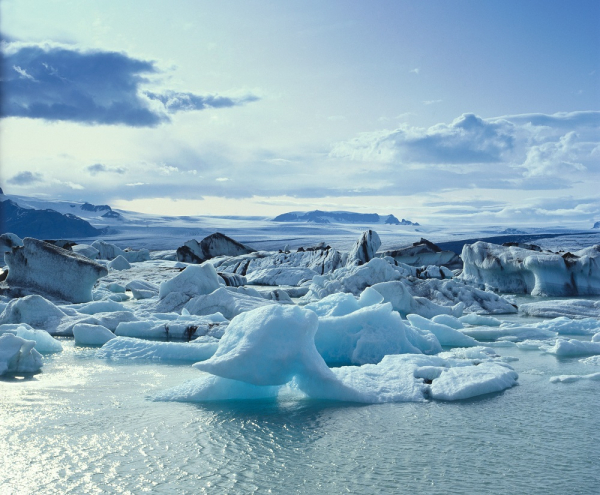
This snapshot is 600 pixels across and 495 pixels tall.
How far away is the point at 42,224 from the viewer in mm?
72062

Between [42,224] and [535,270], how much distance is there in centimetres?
6573

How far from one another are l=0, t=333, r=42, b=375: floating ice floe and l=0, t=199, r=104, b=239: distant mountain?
68277mm

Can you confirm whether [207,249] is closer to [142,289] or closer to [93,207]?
[142,289]

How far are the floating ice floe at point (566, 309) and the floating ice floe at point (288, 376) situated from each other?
6658 mm

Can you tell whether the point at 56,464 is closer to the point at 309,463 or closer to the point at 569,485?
the point at 309,463

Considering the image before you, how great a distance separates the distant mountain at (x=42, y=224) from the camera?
234 ft

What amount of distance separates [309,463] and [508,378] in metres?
3.00

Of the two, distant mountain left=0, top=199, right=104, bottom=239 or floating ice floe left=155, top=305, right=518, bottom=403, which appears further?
distant mountain left=0, top=199, right=104, bottom=239

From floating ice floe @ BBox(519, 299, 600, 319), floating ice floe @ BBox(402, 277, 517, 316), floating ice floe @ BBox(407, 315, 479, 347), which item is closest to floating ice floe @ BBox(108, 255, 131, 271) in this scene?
floating ice floe @ BBox(402, 277, 517, 316)

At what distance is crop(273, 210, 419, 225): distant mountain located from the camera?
122 metres

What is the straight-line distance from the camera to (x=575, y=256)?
18.1 metres

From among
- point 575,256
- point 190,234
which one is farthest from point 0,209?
point 575,256

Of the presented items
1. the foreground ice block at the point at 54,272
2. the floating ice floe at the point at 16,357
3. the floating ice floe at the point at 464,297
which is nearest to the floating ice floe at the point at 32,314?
the floating ice floe at the point at 16,357

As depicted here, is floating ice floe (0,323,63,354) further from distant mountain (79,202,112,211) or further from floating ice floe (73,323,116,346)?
distant mountain (79,202,112,211)
